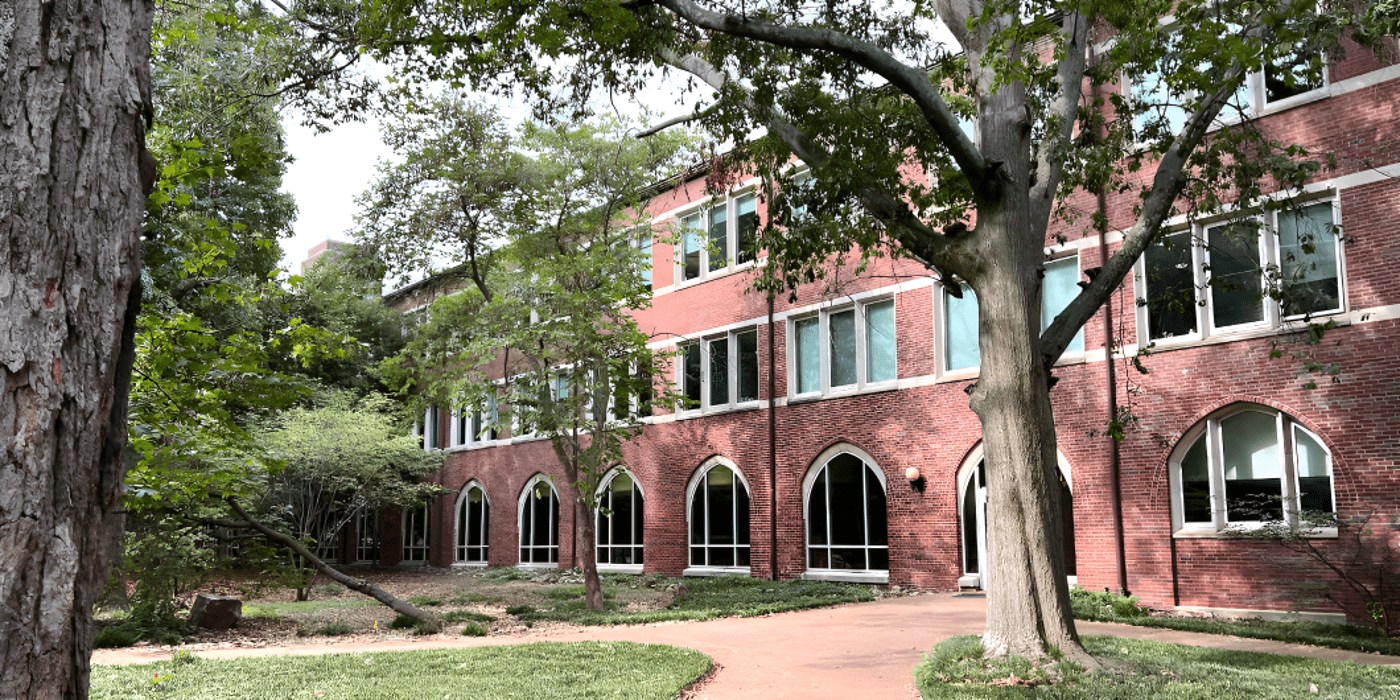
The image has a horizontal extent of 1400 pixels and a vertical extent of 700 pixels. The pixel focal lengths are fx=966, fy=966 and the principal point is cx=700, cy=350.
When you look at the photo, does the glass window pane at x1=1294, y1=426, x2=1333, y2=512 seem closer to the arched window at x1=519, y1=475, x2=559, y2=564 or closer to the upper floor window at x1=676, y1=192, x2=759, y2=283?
the upper floor window at x1=676, y1=192, x2=759, y2=283

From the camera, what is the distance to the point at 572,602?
1648 centimetres

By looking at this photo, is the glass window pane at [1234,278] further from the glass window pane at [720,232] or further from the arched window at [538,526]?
the arched window at [538,526]

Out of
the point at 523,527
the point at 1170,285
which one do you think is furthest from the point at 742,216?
the point at 523,527

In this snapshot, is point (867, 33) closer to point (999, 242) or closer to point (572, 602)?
point (999, 242)

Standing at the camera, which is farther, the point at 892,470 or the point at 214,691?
the point at 892,470

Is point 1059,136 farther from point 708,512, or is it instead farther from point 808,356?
point 708,512

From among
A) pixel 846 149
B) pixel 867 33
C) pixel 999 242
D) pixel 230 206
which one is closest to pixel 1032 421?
pixel 999 242

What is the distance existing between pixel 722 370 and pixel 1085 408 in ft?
28.8

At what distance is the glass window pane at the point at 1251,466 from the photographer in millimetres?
13312

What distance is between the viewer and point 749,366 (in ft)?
69.7

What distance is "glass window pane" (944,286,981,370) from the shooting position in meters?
16.9

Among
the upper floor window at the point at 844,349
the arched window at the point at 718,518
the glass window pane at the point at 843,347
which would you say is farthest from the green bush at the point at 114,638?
the glass window pane at the point at 843,347

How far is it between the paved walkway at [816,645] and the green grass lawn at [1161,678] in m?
0.45

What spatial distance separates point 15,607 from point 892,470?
1679 cm
